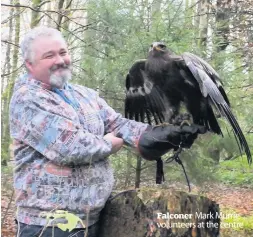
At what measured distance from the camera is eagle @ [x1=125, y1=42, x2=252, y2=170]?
3.07m

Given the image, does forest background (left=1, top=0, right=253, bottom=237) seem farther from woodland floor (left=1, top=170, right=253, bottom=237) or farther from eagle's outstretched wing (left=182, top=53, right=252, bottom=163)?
eagle's outstretched wing (left=182, top=53, right=252, bottom=163)

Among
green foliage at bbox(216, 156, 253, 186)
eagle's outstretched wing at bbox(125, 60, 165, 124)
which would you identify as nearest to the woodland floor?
green foliage at bbox(216, 156, 253, 186)

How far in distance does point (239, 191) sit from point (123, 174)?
4.22 metres

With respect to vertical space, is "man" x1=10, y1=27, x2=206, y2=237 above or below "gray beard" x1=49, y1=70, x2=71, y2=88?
below

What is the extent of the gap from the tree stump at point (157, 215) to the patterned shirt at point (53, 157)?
0.12m

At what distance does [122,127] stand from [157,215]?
54 cm

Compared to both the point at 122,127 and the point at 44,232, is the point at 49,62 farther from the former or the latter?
the point at 44,232

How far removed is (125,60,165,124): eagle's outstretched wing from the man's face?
1.10m

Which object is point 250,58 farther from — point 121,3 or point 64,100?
point 64,100

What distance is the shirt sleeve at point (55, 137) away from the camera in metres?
2.25

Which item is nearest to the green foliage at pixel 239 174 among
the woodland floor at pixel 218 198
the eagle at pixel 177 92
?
the woodland floor at pixel 218 198

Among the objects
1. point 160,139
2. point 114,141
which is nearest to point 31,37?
point 114,141

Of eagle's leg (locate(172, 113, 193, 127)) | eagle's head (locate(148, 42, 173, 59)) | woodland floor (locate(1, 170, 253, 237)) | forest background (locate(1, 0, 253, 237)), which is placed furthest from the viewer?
woodland floor (locate(1, 170, 253, 237))

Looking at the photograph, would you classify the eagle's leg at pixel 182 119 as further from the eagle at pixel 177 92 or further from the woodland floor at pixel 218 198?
the woodland floor at pixel 218 198
